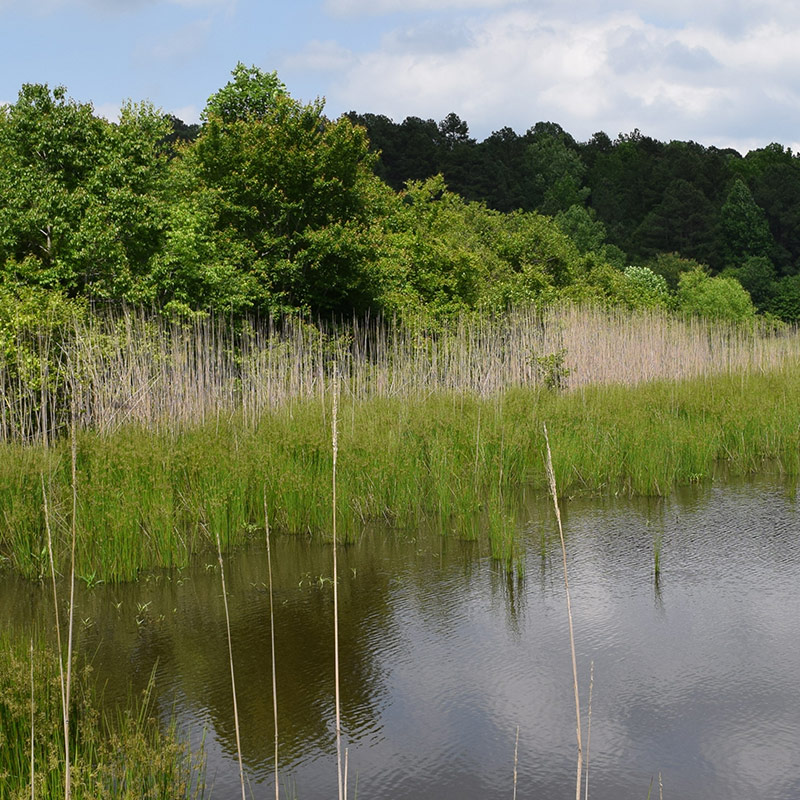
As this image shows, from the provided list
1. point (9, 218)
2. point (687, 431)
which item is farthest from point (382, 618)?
point (9, 218)

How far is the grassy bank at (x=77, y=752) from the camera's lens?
280cm

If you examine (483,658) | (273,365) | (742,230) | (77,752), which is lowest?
(483,658)

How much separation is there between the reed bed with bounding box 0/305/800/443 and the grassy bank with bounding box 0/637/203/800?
2848 mm

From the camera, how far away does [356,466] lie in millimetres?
6957

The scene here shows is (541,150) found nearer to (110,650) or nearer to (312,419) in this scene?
(312,419)

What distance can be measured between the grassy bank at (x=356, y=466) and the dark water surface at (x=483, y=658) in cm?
27

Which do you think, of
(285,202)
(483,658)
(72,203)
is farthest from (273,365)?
(285,202)

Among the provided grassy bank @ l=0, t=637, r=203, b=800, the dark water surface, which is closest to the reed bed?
the dark water surface

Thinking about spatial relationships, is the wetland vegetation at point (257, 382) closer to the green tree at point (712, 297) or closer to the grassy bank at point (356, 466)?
the grassy bank at point (356, 466)

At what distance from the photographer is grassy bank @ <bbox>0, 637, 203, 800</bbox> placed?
2.80m

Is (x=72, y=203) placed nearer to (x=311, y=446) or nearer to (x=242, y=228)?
(x=242, y=228)

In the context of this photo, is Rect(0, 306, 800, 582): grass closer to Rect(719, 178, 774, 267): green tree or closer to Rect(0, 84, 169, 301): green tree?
Rect(0, 84, 169, 301): green tree

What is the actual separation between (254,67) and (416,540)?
1200 cm

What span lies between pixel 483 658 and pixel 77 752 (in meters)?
2.01
